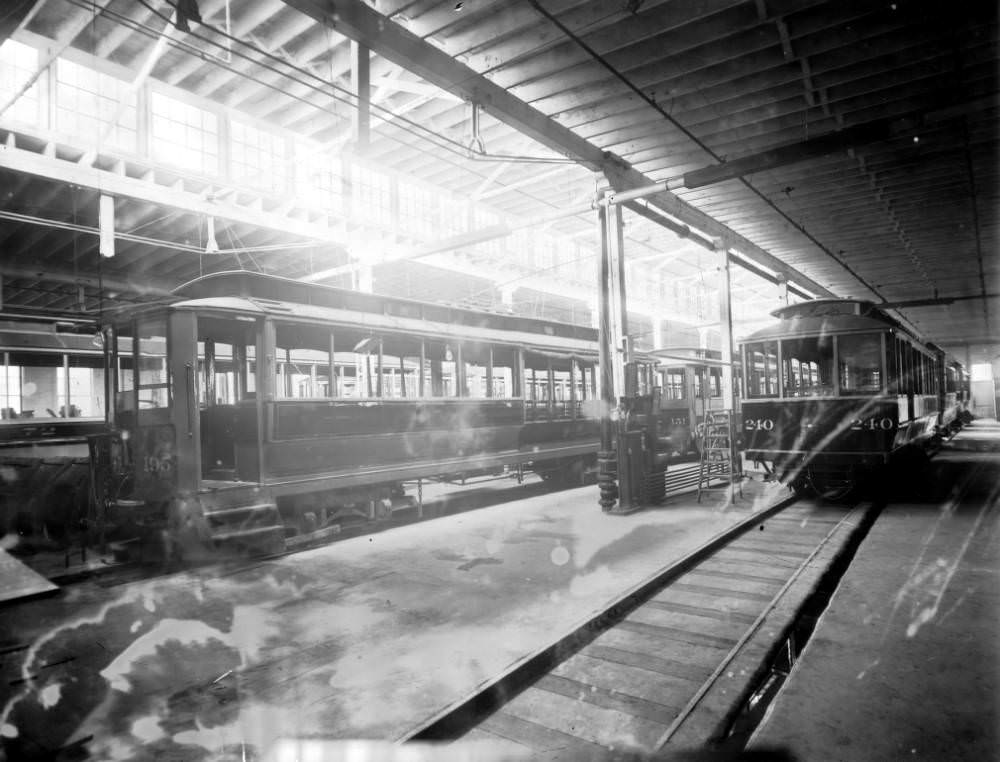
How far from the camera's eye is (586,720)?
3232 millimetres

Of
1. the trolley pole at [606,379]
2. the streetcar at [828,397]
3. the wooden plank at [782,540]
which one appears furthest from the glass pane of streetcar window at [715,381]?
the wooden plank at [782,540]

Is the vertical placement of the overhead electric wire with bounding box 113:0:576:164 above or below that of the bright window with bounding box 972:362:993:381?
above

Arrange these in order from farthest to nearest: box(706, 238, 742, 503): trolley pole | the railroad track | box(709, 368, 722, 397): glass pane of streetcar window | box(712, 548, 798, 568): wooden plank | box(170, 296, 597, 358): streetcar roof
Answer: box(709, 368, 722, 397): glass pane of streetcar window, box(706, 238, 742, 503): trolley pole, box(170, 296, 597, 358): streetcar roof, box(712, 548, 798, 568): wooden plank, the railroad track

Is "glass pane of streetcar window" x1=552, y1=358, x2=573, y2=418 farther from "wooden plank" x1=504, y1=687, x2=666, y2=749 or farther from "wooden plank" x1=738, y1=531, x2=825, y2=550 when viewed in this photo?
"wooden plank" x1=504, y1=687, x2=666, y2=749

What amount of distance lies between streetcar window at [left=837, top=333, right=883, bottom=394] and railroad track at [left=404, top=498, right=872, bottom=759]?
14.7 feet

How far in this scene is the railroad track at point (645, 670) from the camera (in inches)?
122

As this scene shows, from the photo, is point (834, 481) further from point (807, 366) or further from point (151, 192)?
point (151, 192)

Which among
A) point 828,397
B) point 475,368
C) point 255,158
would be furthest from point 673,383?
point 255,158

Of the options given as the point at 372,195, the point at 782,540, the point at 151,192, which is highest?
the point at 372,195

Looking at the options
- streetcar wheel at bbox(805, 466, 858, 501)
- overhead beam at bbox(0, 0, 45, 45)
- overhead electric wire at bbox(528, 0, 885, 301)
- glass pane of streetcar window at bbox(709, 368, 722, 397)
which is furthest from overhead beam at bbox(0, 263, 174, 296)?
glass pane of streetcar window at bbox(709, 368, 722, 397)

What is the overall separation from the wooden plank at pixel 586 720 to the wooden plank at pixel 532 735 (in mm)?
33

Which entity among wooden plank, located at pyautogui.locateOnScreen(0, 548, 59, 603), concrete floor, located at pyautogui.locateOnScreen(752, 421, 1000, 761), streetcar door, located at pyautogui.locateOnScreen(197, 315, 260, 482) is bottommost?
concrete floor, located at pyautogui.locateOnScreen(752, 421, 1000, 761)

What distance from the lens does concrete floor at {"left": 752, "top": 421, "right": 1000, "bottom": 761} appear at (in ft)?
9.36

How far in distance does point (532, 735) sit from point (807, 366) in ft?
29.3
